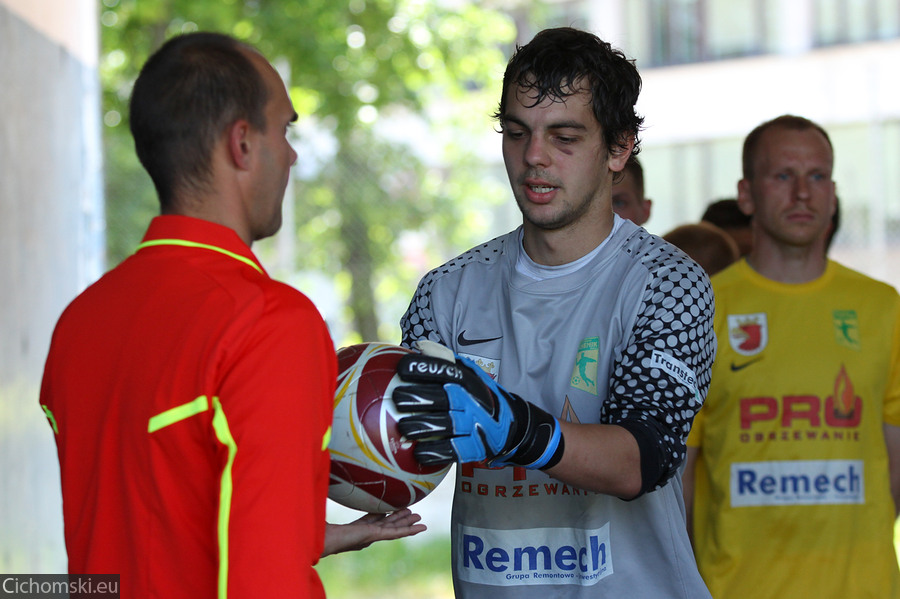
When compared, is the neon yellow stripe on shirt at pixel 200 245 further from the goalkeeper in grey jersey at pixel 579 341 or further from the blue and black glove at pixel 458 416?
the goalkeeper in grey jersey at pixel 579 341

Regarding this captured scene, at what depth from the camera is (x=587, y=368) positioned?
93.2 inches

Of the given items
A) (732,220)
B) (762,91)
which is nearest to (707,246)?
(732,220)

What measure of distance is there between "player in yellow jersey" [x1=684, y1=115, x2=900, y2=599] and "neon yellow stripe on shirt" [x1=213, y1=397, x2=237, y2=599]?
2176 millimetres

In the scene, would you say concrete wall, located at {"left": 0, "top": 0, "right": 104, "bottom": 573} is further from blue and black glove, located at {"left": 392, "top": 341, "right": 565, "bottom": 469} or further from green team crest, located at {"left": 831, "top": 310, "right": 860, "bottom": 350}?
green team crest, located at {"left": 831, "top": 310, "right": 860, "bottom": 350}

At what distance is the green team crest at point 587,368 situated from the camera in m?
2.36

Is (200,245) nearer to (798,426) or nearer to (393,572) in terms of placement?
(798,426)

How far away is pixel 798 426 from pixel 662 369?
134cm

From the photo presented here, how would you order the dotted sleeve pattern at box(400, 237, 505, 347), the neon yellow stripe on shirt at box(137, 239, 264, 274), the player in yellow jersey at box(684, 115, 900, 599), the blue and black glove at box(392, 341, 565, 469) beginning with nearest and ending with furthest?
1. the neon yellow stripe on shirt at box(137, 239, 264, 274)
2. the blue and black glove at box(392, 341, 565, 469)
3. the dotted sleeve pattern at box(400, 237, 505, 347)
4. the player in yellow jersey at box(684, 115, 900, 599)

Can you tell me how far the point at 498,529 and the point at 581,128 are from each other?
3.19 feet

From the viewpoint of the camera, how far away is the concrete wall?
4.06 meters

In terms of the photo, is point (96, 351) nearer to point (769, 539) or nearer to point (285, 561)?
point (285, 561)

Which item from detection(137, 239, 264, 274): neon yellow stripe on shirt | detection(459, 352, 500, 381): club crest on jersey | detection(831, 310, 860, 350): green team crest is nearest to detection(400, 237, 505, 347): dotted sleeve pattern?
detection(459, 352, 500, 381): club crest on jersey

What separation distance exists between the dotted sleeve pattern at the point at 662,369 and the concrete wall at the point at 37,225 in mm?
2715

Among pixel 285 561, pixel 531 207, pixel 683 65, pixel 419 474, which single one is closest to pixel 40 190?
pixel 531 207
